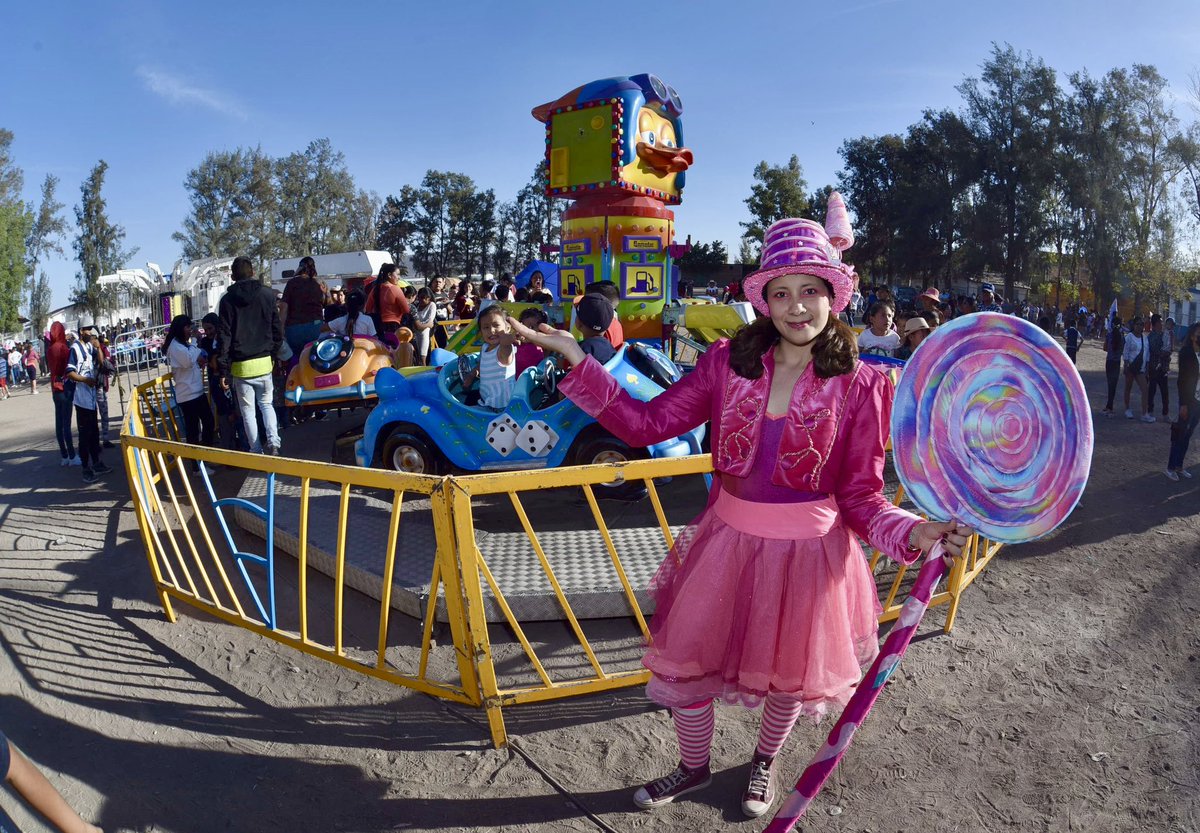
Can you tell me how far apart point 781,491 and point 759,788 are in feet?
3.62

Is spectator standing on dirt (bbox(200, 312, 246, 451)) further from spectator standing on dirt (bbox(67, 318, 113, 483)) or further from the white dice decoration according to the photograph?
the white dice decoration

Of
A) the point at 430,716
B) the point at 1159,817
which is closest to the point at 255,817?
the point at 430,716

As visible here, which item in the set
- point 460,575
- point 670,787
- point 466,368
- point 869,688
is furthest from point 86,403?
point 869,688

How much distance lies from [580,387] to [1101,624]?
337 cm

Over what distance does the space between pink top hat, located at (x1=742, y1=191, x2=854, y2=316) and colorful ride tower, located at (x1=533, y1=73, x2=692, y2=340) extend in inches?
286

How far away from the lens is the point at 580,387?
2.36 meters

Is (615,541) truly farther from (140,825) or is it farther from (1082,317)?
(1082,317)

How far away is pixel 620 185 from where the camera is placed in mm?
9445

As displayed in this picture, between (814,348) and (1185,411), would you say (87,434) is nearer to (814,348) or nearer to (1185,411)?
(814,348)

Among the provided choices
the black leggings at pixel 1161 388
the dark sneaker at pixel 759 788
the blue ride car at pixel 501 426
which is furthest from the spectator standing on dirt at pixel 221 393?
the black leggings at pixel 1161 388

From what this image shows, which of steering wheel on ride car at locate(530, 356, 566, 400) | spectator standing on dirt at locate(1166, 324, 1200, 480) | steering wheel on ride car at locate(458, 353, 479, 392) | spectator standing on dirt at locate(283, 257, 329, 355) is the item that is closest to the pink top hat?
steering wheel on ride car at locate(530, 356, 566, 400)

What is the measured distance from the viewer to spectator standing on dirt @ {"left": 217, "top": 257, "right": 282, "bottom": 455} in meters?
6.24

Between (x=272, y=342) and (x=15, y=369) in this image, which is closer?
(x=272, y=342)

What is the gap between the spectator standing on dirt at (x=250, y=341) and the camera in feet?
20.5
